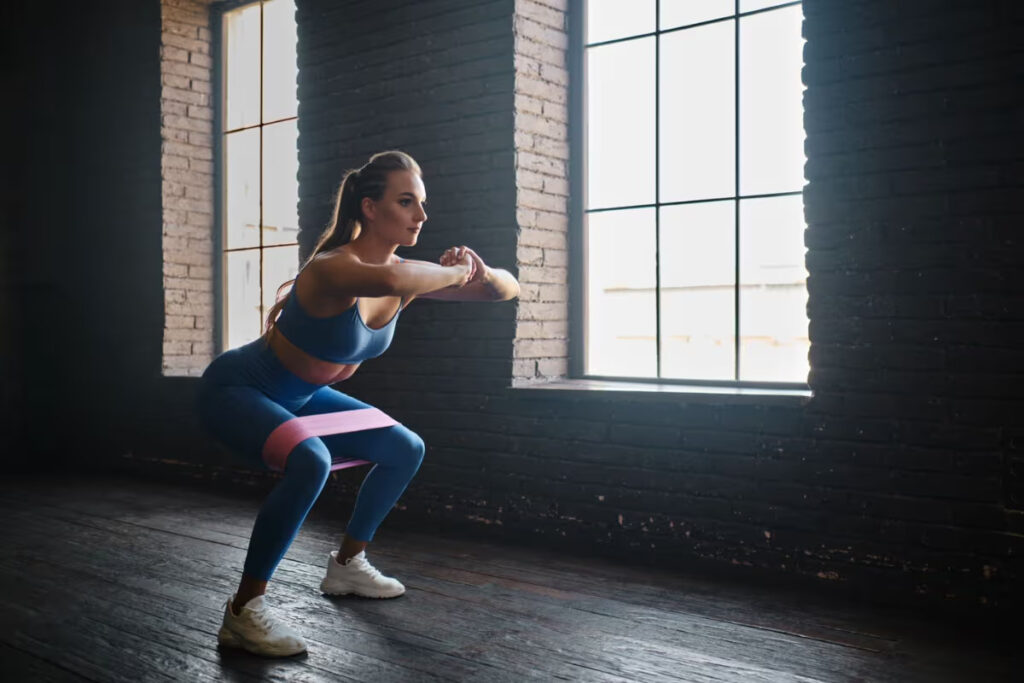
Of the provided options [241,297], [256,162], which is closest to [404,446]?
[241,297]

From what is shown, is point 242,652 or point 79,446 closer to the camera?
point 242,652

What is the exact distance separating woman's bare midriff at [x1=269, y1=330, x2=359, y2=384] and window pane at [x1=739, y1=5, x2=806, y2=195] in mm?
1714

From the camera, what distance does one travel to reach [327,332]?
261cm

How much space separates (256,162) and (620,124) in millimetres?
2377

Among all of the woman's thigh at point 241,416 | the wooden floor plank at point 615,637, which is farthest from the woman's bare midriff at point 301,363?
the wooden floor plank at point 615,637

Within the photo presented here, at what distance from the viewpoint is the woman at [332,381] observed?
8.23 ft

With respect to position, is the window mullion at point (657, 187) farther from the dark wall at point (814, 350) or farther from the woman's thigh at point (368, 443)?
the woman's thigh at point (368, 443)

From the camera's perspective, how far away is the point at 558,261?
3930 millimetres

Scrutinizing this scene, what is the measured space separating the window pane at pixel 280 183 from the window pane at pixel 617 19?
1840 millimetres

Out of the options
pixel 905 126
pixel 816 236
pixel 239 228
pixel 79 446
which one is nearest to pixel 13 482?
pixel 79 446

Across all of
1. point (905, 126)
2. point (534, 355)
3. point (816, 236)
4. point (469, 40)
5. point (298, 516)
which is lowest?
point (298, 516)

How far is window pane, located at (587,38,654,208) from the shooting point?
374 cm

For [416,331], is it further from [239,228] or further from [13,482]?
[13,482]

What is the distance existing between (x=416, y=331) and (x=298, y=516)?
1656 mm
